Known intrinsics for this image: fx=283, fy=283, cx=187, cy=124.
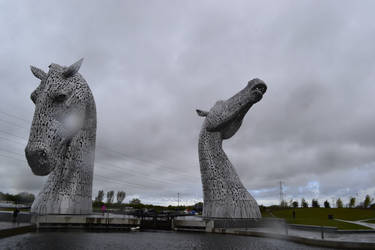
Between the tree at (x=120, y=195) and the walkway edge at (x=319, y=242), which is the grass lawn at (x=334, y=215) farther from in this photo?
the tree at (x=120, y=195)

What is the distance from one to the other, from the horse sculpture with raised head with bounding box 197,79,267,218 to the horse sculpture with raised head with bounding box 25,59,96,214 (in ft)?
21.6

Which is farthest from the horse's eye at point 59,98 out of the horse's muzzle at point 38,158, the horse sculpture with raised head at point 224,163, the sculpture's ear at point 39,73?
the horse sculpture with raised head at point 224,163

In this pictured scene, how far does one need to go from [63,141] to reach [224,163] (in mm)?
8690

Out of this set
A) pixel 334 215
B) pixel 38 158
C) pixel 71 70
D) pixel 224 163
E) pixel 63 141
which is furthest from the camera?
pixel 334 215

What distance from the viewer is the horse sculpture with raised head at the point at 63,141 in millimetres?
12227

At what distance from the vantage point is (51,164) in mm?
12250

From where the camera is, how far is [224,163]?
53.7 ft

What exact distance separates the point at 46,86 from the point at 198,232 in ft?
32.5

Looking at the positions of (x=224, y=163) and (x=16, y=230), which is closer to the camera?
(x=16, y=230)

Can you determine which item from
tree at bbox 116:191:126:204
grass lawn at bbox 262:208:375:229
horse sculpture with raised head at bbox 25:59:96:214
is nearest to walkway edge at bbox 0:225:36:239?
horse sculpture with raised head at bbox 25:59:96:214

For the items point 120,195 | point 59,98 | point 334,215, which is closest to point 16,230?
point 59,98

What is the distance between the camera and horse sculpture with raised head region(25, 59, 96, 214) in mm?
12227

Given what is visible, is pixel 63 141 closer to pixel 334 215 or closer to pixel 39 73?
pixel 39 73

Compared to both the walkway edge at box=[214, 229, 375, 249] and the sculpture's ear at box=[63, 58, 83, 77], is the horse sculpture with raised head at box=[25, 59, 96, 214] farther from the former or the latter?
the walkway edge at box=[214, 229, 375, 249]
